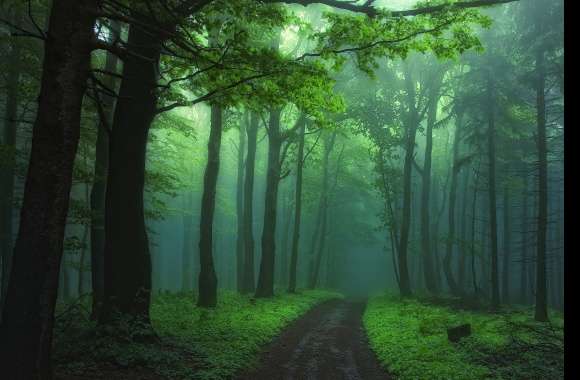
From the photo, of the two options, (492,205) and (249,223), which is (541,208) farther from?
(249,223)

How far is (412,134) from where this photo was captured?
25875mm

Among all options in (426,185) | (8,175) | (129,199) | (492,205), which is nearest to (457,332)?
(129,199)

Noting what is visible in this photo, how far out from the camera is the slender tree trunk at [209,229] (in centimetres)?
1647

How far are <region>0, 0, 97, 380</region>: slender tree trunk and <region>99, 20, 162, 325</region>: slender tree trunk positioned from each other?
3.12 m

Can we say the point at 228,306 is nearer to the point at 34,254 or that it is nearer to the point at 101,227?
the point at 101,227

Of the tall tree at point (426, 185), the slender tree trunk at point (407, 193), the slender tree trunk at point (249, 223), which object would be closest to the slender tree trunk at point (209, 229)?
the slender tree trunk at point (249, 223)

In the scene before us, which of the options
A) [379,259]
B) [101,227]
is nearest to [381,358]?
[101,227]

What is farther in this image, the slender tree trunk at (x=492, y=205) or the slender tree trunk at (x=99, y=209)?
the slender tree trunk at (x=492, y=205)

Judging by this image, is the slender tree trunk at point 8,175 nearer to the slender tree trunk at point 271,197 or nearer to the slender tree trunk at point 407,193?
the slender tree trunk at point 271,197

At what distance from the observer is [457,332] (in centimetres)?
1288

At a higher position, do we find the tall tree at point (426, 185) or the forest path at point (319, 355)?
the tall tree at point (426, 185)

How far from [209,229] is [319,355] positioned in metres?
7.60

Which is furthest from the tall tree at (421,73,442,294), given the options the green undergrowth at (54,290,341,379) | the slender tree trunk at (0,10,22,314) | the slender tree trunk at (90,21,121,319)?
the slender tree trunk at (0,10,22,314)

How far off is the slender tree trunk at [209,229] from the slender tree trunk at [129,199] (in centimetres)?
667
